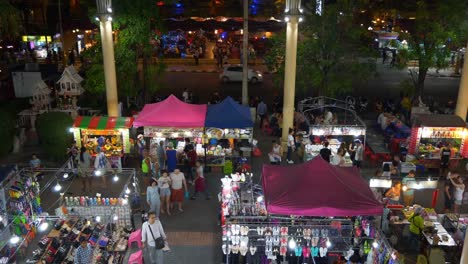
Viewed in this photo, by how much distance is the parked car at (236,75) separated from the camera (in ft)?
101

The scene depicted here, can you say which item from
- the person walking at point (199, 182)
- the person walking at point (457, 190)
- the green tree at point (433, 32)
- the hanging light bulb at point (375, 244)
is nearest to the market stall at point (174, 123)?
the person walking at point (199, 182)

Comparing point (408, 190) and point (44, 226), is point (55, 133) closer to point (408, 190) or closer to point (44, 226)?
point (44, 226)

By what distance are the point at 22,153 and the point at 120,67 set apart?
542cm

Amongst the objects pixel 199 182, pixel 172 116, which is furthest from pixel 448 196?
pixel 172 116

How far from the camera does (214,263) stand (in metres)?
11.7

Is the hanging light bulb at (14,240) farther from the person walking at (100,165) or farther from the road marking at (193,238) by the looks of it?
the person walking at (100,165)

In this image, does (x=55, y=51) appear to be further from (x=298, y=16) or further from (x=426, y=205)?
(x=426, y=205)

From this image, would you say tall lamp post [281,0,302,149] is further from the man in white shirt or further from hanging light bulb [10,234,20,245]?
hanging light bulb [10,234,20,245]

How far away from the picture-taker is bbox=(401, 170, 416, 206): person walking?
45.0ft

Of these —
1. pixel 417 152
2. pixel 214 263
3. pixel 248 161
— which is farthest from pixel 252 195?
pixel 417 152

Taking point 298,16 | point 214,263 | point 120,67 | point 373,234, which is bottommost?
point 214,263

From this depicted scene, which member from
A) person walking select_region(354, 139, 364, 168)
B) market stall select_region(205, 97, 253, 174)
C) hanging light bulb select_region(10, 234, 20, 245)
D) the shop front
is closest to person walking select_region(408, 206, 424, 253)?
person walking select_region(354, 139, 364, 168)

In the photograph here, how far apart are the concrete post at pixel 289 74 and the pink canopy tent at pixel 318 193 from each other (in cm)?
702

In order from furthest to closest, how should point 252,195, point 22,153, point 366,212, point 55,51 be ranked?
point 55,51
point 22,153
point 252,195
point 366,212
